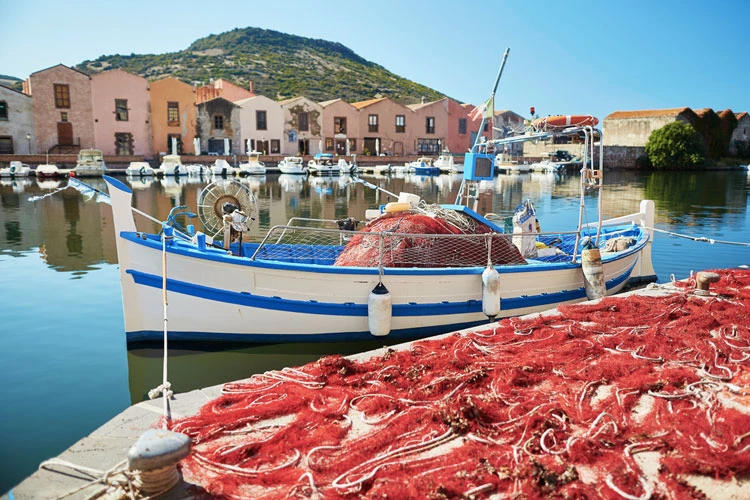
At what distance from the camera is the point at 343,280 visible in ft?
23.2

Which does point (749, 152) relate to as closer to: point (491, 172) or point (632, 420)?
point (491, 172)

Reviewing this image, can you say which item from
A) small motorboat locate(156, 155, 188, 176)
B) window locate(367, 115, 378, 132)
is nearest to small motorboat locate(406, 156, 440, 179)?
window locate(367, 115, 378, 132)

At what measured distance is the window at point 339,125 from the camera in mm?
62344

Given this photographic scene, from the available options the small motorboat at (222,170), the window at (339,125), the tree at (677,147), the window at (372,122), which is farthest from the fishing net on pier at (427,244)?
the tree at (677,147)

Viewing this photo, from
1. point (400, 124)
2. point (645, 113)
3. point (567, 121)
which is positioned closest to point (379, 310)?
point (567, 121)

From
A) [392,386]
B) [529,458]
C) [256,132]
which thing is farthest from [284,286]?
[256,132]

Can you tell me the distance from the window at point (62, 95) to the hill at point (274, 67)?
147 ft

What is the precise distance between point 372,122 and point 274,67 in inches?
2356

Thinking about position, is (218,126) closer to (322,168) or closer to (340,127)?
(322,168)

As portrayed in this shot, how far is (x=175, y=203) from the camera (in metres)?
27.9

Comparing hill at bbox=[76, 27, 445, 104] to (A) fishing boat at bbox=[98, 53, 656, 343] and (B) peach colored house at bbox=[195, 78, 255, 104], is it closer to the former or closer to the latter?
(B) peach colored house at bbox=[195, 78, 255, 104]

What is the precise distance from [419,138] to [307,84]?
40986mm

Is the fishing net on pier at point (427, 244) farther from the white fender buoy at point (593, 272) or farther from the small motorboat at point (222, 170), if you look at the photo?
the small motorboat at point (222, 170)

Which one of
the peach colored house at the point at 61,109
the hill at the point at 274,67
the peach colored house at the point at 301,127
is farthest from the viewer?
the hill at the point at 274,67
